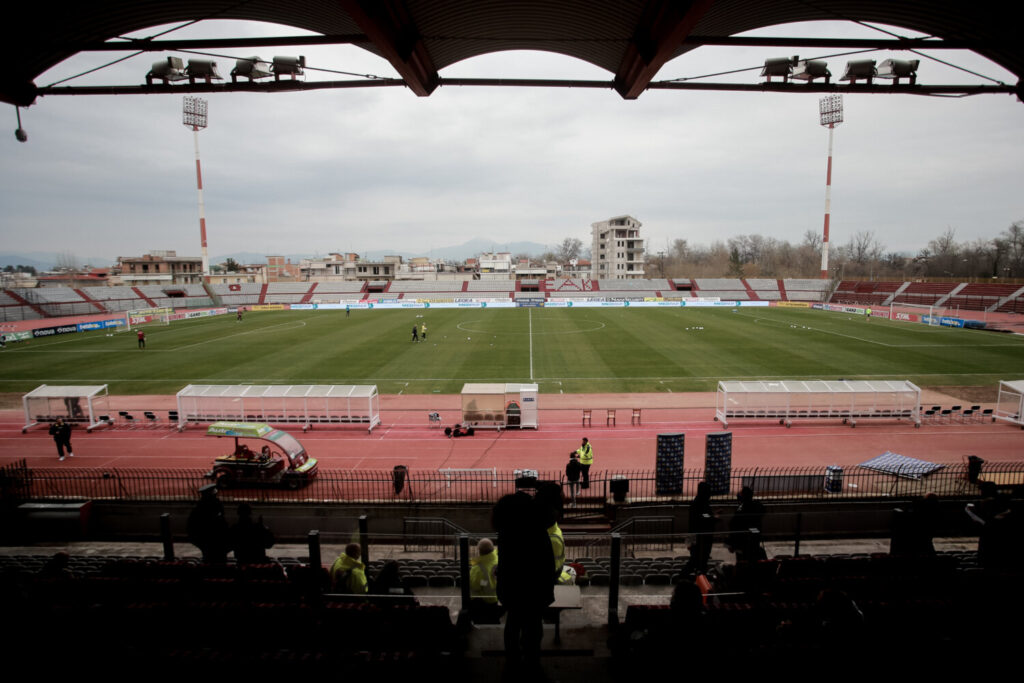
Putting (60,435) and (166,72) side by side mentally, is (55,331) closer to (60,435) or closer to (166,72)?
(60,435)

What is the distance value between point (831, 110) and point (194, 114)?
92.0 meters

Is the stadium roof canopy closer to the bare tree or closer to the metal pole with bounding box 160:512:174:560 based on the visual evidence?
the metal pole with bounding box 160:512:174:560

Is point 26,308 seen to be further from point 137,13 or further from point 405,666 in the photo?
point 405,666

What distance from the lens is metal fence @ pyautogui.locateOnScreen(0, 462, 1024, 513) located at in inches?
490

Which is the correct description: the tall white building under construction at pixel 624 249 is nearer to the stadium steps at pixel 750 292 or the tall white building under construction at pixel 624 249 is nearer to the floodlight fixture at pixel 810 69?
the stadium steps at pixel 750 292

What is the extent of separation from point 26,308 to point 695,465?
70335mm

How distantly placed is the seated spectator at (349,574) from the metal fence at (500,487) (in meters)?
5.79

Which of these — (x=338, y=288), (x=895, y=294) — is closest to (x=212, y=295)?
(x=338, y=288)

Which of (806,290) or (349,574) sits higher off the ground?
(806,290)

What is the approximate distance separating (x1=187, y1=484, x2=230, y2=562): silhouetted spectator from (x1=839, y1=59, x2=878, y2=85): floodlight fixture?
13.6 meters

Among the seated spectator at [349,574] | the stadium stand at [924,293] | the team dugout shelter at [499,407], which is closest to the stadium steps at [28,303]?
the team dugout shelter at [499,407]

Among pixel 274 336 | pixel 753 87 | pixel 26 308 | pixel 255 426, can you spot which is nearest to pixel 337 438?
pixel 255 426

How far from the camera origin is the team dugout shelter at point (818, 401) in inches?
784

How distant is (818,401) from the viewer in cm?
2131
